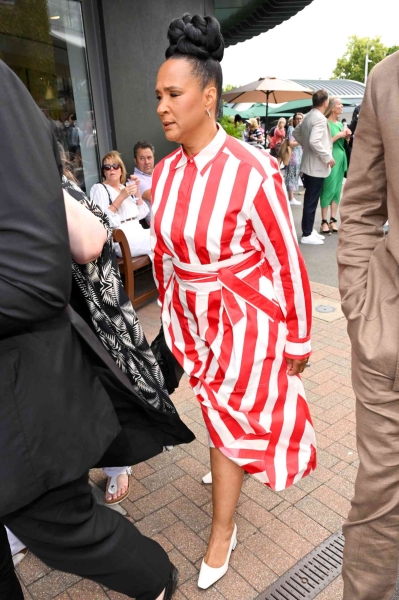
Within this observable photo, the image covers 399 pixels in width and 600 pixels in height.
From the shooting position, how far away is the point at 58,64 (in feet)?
19.7

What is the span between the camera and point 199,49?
185 cm

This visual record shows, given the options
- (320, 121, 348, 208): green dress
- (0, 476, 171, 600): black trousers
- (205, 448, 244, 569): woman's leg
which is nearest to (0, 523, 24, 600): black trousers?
(0, 476, 171, 600): black trousers

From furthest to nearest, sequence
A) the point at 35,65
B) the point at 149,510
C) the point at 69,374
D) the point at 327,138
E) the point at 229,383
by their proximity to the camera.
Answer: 1. the point at 327,138
2. the point at 35,65
3. the point at 149,510
4. the point at 229,383
5. the point at 69,374

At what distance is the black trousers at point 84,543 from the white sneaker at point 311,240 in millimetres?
6401

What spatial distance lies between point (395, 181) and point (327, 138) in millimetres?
6368

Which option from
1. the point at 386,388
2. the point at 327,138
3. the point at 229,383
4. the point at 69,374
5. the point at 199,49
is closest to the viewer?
the point at 69,374

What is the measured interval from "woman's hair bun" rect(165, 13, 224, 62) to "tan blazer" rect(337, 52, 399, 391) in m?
0.67

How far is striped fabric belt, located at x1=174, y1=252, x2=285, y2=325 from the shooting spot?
1911 millimetres

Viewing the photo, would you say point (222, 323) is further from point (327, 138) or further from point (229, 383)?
point (327, 138)

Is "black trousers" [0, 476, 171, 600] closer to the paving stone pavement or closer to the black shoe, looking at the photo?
the black shoe

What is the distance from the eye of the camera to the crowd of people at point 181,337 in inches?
47.2

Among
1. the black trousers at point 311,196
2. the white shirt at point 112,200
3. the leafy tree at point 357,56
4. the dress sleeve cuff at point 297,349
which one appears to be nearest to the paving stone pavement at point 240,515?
the dress sleeve cuff at point 297,349

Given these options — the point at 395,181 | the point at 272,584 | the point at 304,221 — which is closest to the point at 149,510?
the point at 272,584

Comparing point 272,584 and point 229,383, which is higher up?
point 229,383
